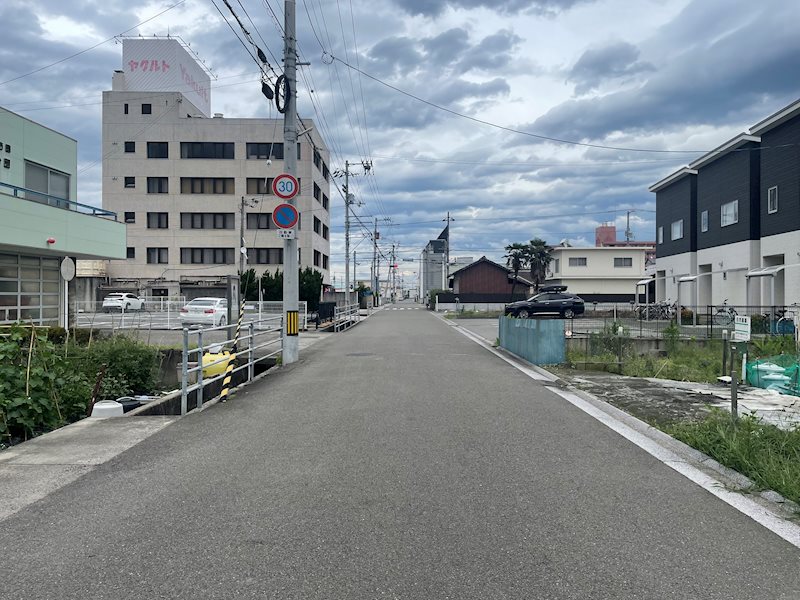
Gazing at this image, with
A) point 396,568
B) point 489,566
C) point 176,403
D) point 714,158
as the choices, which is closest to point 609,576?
point 489,566

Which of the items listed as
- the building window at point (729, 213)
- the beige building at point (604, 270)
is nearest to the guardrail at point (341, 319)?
the building window at point (729, 213)

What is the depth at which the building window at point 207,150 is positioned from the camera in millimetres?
57188

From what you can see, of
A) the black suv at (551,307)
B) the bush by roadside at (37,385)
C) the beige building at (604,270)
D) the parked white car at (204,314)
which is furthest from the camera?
the beige building at (604,270)

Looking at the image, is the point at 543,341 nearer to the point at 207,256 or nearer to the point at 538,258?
the point at 207,256

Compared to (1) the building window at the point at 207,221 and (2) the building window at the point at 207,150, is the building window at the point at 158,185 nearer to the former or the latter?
(1) the building window at the point at 207,221

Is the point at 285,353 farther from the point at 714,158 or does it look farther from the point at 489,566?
the point at 714,158

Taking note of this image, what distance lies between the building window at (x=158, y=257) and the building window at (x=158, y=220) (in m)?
2.05

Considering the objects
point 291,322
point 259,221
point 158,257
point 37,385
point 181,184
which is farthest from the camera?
point 259,221

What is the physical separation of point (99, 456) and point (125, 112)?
57441mm

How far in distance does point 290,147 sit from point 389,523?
12908 millimetres

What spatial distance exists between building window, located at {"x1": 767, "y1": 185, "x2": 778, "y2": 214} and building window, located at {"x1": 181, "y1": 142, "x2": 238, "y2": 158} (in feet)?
141

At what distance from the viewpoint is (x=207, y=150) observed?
5731cm

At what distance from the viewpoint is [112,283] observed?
56.2 meters

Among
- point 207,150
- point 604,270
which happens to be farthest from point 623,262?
point 207,150
